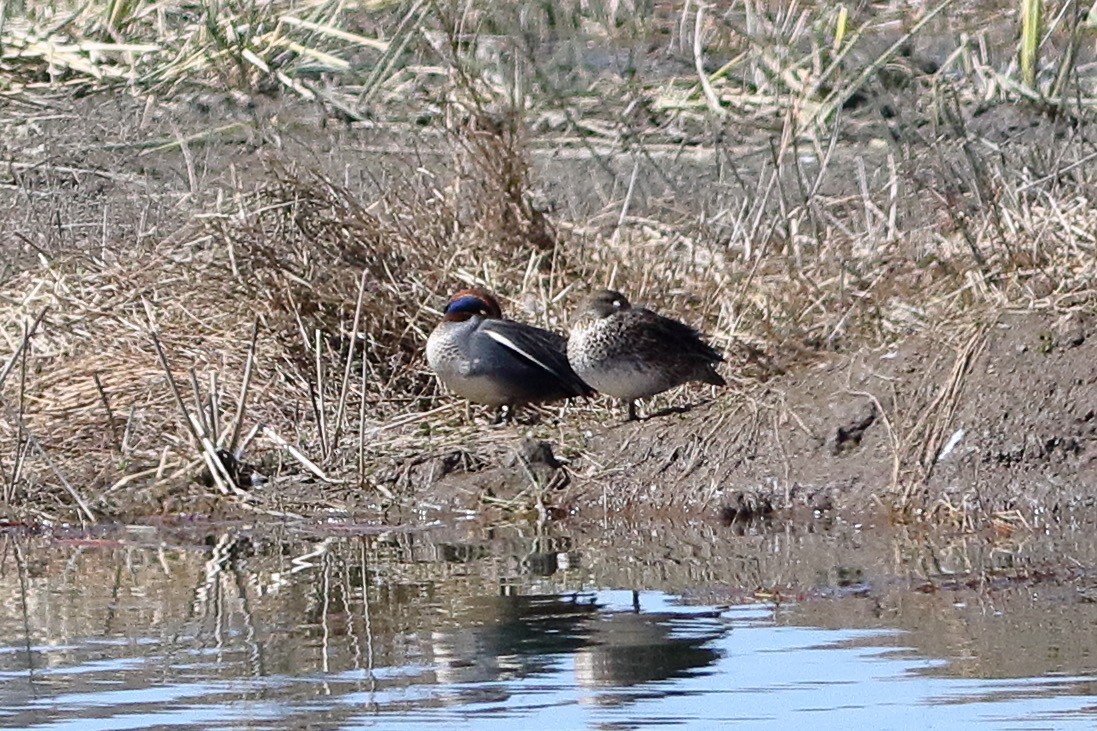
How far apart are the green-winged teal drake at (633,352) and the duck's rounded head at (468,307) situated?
444 millimetres

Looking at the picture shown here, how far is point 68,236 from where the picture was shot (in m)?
10.9


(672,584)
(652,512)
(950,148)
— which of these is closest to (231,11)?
(950,148)

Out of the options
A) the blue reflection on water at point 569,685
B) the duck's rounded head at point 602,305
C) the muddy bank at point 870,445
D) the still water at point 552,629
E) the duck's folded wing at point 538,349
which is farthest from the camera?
the duck's folded wing at point 538,349

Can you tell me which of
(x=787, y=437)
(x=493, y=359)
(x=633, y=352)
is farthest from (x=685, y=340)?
(x=493, y=359)

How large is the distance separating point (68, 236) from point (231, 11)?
9.45 feet

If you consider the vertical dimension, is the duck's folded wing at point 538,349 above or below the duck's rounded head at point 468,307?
below

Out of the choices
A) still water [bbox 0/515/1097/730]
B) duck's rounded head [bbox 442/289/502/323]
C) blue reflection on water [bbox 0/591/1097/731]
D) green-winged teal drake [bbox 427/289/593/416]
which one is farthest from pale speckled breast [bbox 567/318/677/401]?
blue reflection on water [bbox 0/591/1097/731]

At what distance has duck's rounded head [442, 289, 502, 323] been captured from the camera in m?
8.66

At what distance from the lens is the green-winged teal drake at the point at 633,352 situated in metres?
8.21

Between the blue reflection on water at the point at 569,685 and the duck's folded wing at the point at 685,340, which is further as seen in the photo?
the duck's folded wing at the point at 685,340

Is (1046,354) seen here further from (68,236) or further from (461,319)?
(68,236)

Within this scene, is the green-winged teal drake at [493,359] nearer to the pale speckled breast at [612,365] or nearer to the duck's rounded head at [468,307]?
the duck's rounded head at [468,307]

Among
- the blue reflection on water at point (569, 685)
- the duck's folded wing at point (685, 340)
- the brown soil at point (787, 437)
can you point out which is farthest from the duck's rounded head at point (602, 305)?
the blue reflection on water at point (569, 685)

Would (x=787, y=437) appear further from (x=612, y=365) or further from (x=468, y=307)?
(x=468, y=307)
